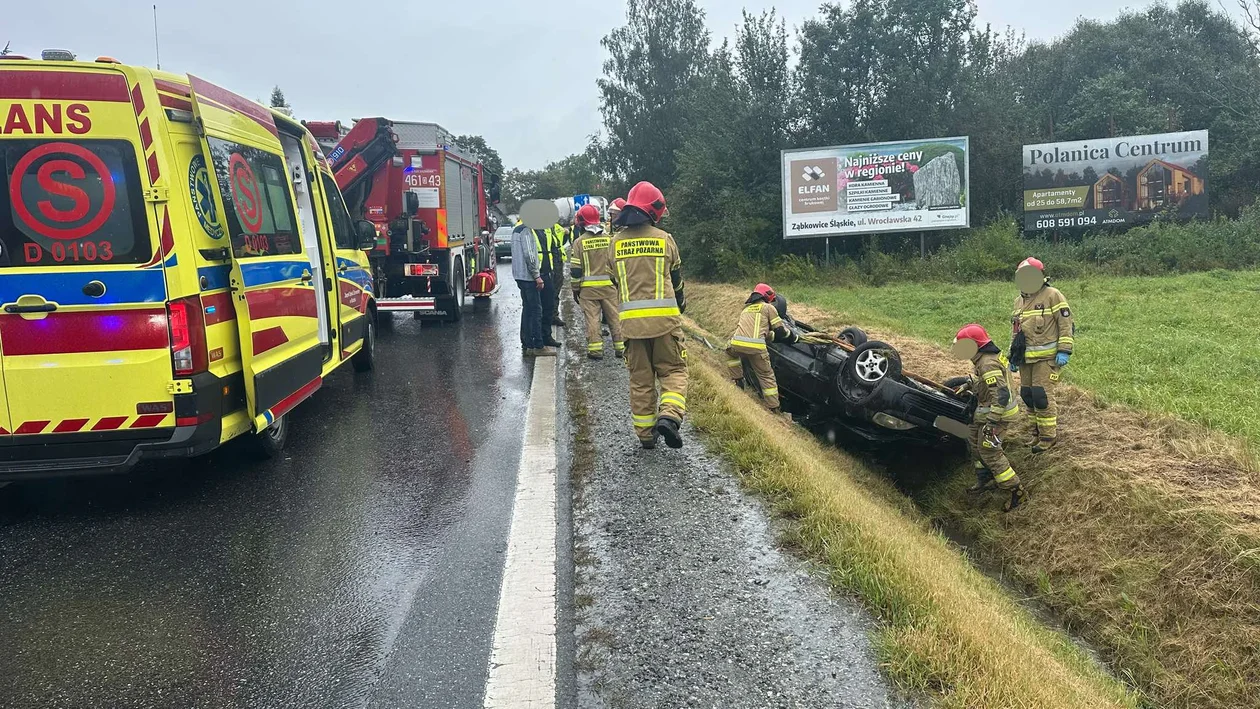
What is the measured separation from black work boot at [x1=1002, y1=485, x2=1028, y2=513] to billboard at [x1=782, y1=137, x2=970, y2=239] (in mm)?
13412

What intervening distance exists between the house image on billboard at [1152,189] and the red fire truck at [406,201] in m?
15.4

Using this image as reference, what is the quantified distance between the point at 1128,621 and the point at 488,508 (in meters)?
3.95

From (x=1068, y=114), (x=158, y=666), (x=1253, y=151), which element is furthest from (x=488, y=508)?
(x=1068, y=114)

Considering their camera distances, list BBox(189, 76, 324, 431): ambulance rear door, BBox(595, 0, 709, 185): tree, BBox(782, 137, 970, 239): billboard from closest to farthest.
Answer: BBox(189, 76, 324, 431): ambulance rear door → BBox(782, 137, 970, 239): billboard → BBox(595, 0, 709, 185): tree

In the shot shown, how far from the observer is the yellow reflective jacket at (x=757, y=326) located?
7.38m

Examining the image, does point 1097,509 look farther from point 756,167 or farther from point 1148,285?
point 756,167

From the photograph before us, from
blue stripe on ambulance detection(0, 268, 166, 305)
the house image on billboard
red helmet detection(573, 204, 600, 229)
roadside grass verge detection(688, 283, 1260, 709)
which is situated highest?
the house image on billboard

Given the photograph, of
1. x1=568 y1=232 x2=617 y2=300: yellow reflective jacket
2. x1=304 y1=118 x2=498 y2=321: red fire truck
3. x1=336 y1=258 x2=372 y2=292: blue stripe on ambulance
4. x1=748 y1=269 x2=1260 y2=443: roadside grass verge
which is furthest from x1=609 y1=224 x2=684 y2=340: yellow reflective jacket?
x1=304 y1=118 x2=498 y2=321: red fire truck

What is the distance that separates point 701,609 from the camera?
3.13 metres

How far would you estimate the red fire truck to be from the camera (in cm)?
1109

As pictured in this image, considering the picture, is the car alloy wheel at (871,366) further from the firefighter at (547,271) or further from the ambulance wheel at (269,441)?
the ambulance wheel at (269,441)

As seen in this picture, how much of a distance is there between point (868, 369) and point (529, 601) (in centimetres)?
441

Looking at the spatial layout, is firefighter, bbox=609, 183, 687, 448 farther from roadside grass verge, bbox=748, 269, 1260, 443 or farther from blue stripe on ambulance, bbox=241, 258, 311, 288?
roadside grass verge, bbox=748, 269, 1260, 443

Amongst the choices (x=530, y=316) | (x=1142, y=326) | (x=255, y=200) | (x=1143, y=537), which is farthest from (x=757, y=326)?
(x=1142, y=326)
